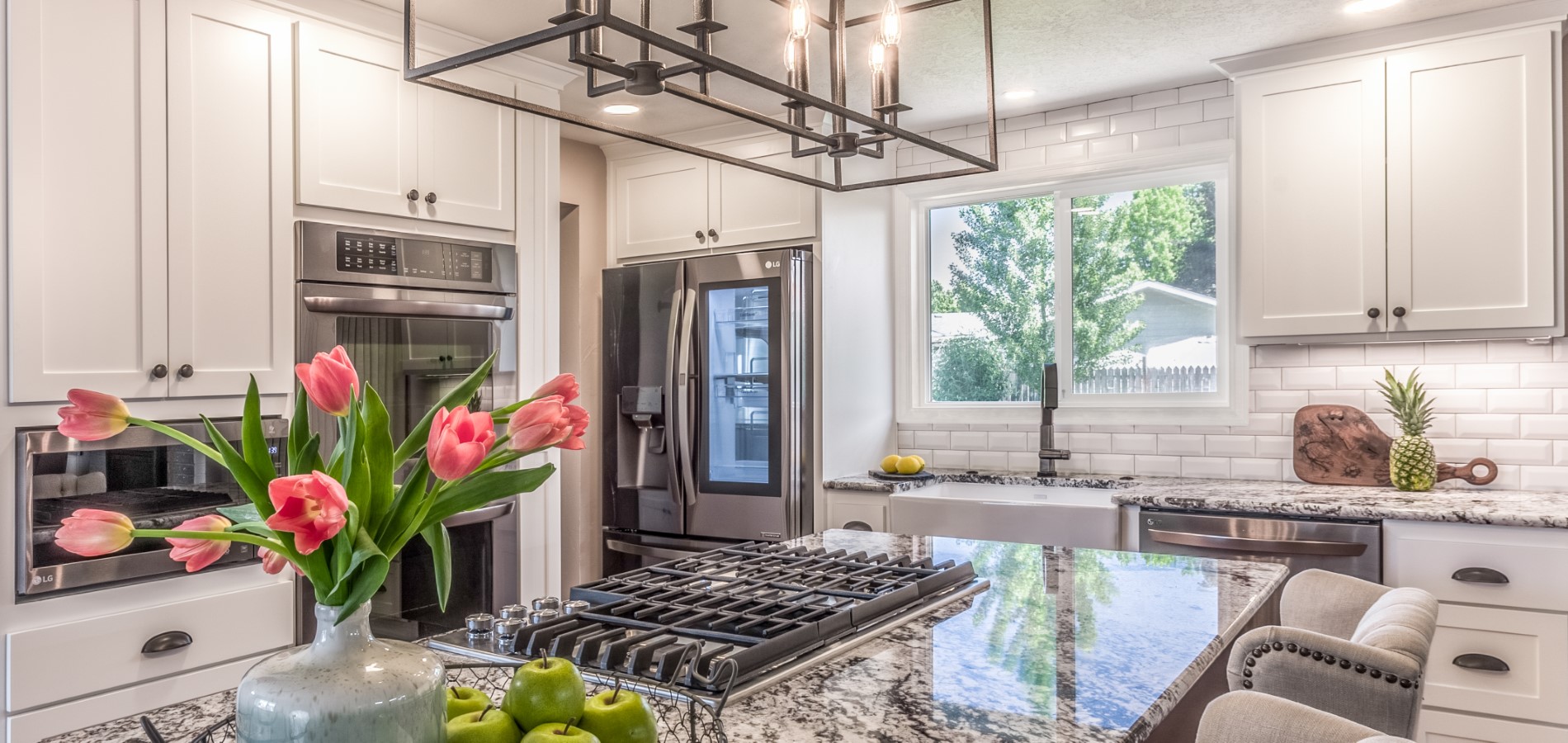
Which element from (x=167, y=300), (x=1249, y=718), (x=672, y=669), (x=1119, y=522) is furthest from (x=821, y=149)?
(x=1119, y=522)

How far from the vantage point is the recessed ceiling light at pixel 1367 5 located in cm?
290

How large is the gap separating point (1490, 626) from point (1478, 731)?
0.30 m

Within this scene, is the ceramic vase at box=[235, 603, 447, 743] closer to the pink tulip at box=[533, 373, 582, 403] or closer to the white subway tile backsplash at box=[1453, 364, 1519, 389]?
the pink tulip at box=[533, 373, 582, 403]

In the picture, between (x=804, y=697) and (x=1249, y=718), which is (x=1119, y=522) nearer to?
(x=1249, y=718)

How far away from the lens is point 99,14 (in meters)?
2.28

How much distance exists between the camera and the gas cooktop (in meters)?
1.34

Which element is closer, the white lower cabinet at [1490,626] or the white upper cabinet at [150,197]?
the white upper cabinet at [150,197]

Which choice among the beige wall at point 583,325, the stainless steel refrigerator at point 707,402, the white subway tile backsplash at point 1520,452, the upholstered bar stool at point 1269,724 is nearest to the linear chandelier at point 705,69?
the upholstered bar stool at point 1269,724

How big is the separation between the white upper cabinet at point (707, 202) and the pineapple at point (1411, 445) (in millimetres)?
2161

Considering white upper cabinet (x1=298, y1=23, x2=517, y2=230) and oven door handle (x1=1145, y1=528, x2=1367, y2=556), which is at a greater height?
white upper cabinet (x1=298, y1=23, x2=517, y2=230)

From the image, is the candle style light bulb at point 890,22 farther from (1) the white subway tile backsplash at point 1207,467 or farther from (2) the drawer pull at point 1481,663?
(1) the white subway tile backsplash at point 1207,467

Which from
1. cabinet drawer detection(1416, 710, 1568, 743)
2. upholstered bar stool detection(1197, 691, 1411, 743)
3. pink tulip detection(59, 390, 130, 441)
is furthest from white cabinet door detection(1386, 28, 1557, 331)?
pink tulip detection(59, 390, 130, 441)

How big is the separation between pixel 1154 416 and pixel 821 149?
8.42 feet

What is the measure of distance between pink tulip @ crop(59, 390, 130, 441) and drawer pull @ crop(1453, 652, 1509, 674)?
317 cm
